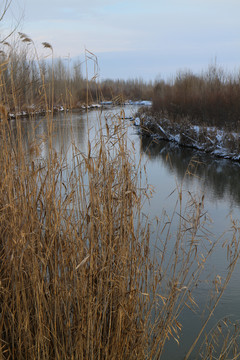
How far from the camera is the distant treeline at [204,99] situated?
35.8 ft

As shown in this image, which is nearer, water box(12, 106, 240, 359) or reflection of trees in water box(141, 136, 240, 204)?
water box(12, 106, 240, 359)

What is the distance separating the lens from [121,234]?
5.54 ft

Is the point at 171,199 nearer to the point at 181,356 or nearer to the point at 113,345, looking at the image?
the point at 181,356

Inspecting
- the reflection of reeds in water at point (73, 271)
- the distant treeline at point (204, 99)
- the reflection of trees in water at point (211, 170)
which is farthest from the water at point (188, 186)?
the distant treeline at point (204, 99)

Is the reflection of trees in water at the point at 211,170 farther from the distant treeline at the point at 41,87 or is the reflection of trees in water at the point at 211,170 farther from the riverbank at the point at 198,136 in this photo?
the distant treeline at the point at 41,87

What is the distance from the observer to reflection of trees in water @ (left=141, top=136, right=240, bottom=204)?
6.89 metres

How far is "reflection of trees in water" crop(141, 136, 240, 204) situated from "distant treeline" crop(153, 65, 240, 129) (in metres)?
1.33

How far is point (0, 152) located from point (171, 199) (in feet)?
13.5

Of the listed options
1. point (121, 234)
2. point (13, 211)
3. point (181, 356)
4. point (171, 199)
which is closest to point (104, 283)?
point (121, 234)

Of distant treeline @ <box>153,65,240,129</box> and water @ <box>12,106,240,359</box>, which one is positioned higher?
distant treeline @ <box>153,65,240,129</box>

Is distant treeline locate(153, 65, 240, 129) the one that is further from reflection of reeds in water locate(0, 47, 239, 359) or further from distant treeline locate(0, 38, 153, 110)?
reflection of reeds in water locate(0, 47, 239, 359)

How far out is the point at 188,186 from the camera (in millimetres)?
6859

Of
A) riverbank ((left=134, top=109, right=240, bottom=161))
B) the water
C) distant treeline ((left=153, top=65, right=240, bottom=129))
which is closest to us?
the water

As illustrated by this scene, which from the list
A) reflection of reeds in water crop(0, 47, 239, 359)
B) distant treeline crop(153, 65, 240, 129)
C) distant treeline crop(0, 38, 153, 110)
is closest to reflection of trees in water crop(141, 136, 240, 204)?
distant treeline crop(153, 65, 240, 129)
